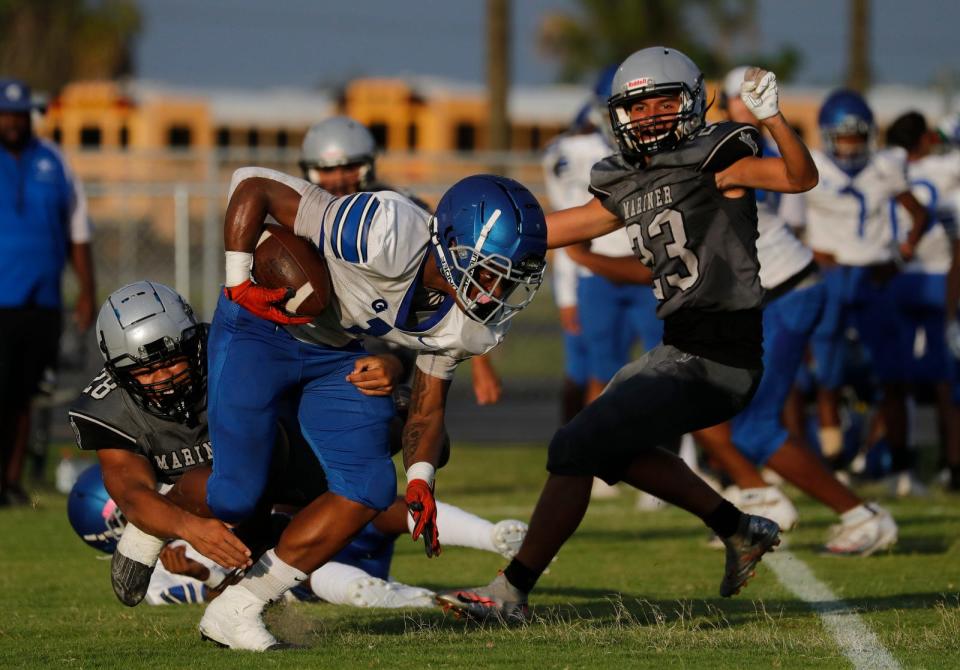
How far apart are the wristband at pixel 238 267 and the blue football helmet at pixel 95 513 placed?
1324 millimetres

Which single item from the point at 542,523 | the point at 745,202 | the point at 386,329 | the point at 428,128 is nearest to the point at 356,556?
the point at 542,523

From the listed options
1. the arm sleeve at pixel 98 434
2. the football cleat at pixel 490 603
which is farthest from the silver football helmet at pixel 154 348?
the football cleat at pixel 490 603

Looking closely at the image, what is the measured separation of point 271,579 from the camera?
4.95 meters

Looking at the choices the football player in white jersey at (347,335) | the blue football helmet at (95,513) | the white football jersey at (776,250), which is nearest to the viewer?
the football player in white jersey at (347,335)

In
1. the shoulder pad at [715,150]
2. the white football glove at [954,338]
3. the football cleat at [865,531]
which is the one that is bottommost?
the football cleat at [865,531]

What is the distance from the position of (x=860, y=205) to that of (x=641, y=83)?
179 inches

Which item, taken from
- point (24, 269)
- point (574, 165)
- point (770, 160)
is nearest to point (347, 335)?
point (770, 160)

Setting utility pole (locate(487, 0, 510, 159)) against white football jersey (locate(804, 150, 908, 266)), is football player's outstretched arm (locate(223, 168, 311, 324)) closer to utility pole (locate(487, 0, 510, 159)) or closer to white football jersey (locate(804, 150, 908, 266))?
white football jersey (locate(804, 150, 908, 266))

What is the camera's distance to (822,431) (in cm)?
974

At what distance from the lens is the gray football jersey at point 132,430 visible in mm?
5328

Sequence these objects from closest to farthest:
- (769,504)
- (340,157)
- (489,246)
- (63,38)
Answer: (489,246) → (769,504) → (340,157) → (63,38)

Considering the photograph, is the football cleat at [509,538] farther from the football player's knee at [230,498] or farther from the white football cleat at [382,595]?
the football player's knee at [230,498]

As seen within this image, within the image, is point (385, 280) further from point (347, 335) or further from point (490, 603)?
point (490, 603)

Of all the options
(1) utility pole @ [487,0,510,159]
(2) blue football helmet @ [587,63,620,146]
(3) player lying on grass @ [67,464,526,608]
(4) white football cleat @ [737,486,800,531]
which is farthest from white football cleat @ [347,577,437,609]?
(1) utility pole @ [487,0,510,159]
